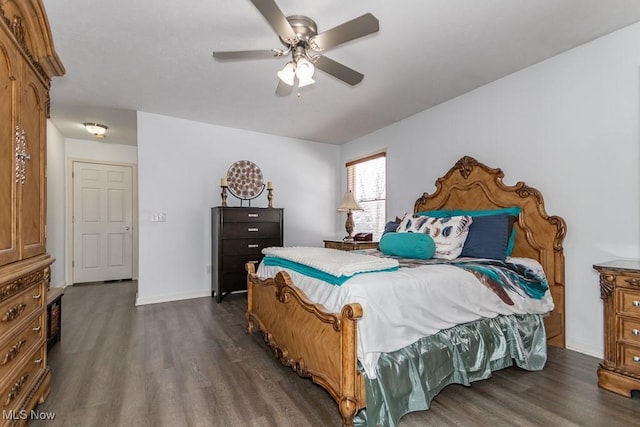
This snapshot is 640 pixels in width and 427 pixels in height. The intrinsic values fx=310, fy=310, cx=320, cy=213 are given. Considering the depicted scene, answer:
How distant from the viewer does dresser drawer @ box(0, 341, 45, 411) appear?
53.4 inches

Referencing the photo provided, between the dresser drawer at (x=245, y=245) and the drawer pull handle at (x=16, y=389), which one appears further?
the dresser drawer at (x=245, y=245)

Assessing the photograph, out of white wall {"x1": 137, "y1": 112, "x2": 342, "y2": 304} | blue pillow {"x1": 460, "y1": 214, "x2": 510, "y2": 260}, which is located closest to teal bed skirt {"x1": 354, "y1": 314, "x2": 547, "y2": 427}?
blue pillow {"x1": 460, "y1": 214, "x2": 510, "y2": 260}

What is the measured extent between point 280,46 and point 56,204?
444 centimetres

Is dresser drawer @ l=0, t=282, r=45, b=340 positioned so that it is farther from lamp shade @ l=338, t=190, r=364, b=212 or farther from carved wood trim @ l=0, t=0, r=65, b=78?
lamp shade @ l=338, t=190, r=364, b=212

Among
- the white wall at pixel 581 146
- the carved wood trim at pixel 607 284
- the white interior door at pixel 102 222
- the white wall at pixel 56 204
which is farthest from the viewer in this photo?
the white interior door at pixel 102 222

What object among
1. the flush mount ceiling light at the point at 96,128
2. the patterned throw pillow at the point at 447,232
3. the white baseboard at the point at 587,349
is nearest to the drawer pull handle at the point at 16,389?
the patterned throw pillow at the point at 447,232

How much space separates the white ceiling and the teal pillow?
152cm

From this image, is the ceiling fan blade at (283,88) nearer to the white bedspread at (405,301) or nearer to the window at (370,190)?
the white bedspread at (405,301)

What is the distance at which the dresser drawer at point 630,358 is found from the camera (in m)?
1.83

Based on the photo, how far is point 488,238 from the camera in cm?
261

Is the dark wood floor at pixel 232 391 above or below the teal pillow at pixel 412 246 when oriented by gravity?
below

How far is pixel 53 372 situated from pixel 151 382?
78 centimetres

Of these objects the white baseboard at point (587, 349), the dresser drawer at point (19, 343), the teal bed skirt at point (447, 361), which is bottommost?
the white baseboard at point (587, 349)

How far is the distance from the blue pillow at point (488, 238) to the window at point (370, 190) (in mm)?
1891
